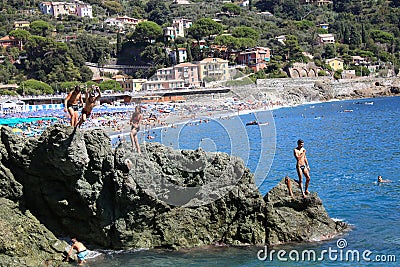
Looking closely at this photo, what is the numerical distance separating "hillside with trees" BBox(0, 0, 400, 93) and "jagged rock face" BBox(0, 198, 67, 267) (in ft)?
240

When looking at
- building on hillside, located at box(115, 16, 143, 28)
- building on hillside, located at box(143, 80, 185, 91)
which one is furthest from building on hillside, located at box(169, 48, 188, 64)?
building on hillside, located at box(115, 16, 143, 28)

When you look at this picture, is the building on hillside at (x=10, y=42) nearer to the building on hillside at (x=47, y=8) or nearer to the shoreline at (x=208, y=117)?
the building on hillside at (x=47, y=8)

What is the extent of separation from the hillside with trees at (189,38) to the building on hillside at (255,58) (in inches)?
66.0

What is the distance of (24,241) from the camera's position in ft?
34.5

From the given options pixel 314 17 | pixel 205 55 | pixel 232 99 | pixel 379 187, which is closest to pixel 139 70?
pixel 205 55

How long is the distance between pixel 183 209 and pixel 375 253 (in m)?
4.36

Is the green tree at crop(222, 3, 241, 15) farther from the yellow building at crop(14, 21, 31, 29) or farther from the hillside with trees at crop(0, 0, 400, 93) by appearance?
the yellow building at crop(14, 21, 31, 29)

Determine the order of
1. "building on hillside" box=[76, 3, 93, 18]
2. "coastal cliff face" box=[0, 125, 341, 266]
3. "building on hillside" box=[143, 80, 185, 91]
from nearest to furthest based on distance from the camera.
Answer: "coastal cliff face" box=[0, 125, 341, 266], "building on hillside" box=[143, 80, 185, 91], "building on hillside" box=[76, 3, 93, 18]

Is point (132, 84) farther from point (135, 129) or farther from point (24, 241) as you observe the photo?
point (24, 241)

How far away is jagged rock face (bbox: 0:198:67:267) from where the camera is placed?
33.2ft

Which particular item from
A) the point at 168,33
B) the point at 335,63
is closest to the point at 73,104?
the point at 335,63

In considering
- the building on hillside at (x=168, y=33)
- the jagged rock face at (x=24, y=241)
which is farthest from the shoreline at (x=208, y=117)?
the building on hillside at (x=168, y=33)

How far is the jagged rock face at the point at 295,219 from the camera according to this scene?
1153 centimetres

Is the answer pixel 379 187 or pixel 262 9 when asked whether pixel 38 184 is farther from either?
pixel 262 9
